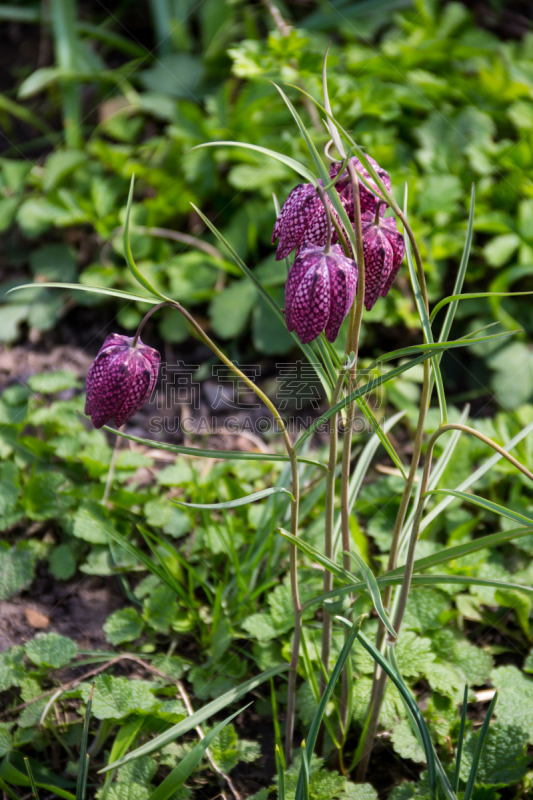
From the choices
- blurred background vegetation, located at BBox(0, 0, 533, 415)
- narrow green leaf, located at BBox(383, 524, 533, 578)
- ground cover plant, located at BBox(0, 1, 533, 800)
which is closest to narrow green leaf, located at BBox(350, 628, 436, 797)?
ground cover plant, located at BBox(0, 1, 533, 800)

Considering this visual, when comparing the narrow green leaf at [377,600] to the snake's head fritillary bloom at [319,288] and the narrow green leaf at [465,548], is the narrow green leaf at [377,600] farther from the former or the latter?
the snake's head fritillary bloom at [319,288]

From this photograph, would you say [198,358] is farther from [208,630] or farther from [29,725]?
[29,725]

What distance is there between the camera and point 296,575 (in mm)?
1070

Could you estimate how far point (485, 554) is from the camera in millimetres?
1467

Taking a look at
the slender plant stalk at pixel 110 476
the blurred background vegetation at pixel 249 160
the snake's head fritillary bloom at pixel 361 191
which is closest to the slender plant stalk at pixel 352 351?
the snake's head fritillary bloom at pixel 361 191

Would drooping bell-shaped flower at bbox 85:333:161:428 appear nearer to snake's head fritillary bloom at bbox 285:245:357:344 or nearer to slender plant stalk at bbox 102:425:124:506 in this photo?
snake's head fritillary bloom at bbox 285:245:357:344

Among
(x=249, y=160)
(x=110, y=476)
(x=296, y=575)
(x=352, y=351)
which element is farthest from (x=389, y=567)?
(x=249, y=160)

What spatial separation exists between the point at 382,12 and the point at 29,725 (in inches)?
109

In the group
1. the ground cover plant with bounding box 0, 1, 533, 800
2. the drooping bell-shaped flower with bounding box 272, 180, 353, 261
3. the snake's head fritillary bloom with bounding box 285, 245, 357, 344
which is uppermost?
the drooping bell-shaped flower with bounding box 272, 180, 353, 261

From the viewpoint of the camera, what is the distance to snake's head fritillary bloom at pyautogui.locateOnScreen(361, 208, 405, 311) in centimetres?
92

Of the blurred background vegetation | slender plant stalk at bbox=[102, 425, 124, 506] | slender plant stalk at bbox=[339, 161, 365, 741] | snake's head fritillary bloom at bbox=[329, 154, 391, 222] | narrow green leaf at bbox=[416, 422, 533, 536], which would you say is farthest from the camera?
the blurred background vegetation

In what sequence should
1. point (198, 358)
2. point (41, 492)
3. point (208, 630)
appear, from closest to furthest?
point (208, 630) → point (41, 492) → point (198, 358)

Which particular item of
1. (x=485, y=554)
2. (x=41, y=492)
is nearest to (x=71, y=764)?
(x=41, y=492)

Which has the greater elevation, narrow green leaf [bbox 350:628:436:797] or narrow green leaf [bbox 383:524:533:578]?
narrow green leaf [bbox 383:524:533:578]
